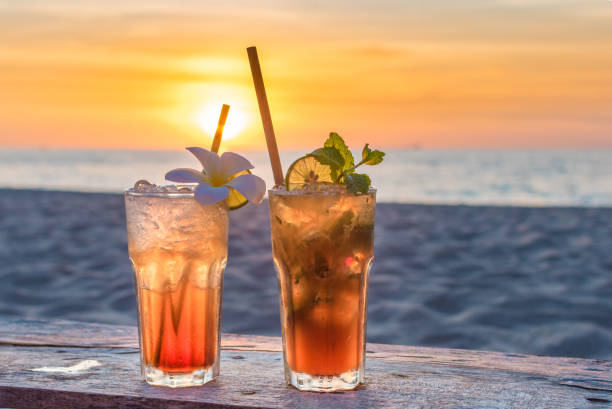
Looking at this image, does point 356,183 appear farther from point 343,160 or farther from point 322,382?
point 322,382

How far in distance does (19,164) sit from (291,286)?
118ft

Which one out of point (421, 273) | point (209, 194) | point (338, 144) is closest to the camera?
point (209, 194)

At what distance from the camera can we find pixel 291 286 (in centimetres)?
155

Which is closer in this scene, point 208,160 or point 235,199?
point 208,160

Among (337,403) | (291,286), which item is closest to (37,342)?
(291,286)

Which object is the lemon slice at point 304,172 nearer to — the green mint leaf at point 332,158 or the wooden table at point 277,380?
the green mint leaf at point 332,158

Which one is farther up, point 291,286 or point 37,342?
point 291,286

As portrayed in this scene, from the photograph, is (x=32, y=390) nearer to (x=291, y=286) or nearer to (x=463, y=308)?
(x=291, y=286)

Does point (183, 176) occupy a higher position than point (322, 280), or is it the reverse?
point (183, 176)

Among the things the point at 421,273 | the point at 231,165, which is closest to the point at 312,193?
the point at 231,165

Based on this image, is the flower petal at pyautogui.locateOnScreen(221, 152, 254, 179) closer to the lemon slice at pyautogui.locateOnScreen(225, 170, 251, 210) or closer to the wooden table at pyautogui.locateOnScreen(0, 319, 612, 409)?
the lemon slice at pyautogui.locateOnScreen(225, 170, 251, 210)

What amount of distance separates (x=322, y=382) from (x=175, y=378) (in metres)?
0.34

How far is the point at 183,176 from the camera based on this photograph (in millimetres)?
1487

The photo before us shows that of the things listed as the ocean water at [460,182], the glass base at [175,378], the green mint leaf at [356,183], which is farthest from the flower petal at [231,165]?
the ocean water at [460,182]
